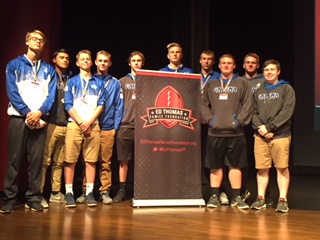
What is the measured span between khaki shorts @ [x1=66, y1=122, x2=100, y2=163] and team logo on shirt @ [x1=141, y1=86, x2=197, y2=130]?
1.53ft

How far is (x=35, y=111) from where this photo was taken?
3.61 meters

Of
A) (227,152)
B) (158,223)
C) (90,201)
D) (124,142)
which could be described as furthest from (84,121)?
(227,152)

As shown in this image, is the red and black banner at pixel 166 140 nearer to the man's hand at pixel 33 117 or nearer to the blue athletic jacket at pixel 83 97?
the blue athletic jacket at pixel 83 97

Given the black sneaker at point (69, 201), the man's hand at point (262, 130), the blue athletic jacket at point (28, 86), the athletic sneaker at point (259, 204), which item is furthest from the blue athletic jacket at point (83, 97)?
the athletic sneaker at point (259, 204)

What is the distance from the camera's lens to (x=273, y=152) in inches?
153

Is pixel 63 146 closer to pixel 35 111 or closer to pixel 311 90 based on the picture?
pixel 35 111

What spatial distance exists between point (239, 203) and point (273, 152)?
1.77 ft

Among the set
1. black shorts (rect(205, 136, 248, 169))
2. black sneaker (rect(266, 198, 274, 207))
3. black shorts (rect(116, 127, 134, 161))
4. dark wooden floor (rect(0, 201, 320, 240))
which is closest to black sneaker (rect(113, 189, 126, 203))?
dark wooden floor (rect(0, 201, 320, 240))

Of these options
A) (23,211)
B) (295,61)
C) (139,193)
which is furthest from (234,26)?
(23,211)

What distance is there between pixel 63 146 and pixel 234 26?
347cm

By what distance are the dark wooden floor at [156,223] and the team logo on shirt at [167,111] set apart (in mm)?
751

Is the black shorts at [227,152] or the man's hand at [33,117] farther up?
the man's hand at [33,117]

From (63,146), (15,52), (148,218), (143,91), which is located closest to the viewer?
(148,218)

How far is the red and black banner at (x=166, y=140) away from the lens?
12.8 ft
